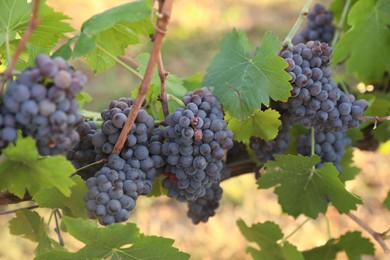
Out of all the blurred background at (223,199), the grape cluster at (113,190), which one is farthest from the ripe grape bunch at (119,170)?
the blurred background at (223,199)

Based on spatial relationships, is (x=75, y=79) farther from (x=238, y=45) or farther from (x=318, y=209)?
(x=318, y=209)

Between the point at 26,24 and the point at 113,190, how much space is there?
28 cm

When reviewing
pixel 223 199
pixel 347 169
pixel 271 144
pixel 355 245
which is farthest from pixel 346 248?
pixel 223 199

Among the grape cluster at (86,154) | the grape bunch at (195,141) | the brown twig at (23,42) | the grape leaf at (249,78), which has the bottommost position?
the grape cluster at (86,154)

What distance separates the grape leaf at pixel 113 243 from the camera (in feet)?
2.53

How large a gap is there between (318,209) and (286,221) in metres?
1.87

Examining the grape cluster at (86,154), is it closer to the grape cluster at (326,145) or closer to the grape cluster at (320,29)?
the grape cluster at (326,145)

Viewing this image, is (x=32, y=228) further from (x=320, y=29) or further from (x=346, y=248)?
(x=320, y=29)

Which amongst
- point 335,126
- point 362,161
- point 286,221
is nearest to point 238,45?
point 335,126

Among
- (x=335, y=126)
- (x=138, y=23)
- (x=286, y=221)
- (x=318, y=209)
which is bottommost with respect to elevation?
(x=286, y=221)

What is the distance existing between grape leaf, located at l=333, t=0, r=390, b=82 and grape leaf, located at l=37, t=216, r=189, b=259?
0.53m

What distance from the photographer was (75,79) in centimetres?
64

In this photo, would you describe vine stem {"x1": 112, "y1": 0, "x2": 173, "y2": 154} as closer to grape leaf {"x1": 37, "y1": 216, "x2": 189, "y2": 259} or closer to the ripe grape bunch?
the ripe grape bunch

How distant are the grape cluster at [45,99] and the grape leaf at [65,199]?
0.73ft
